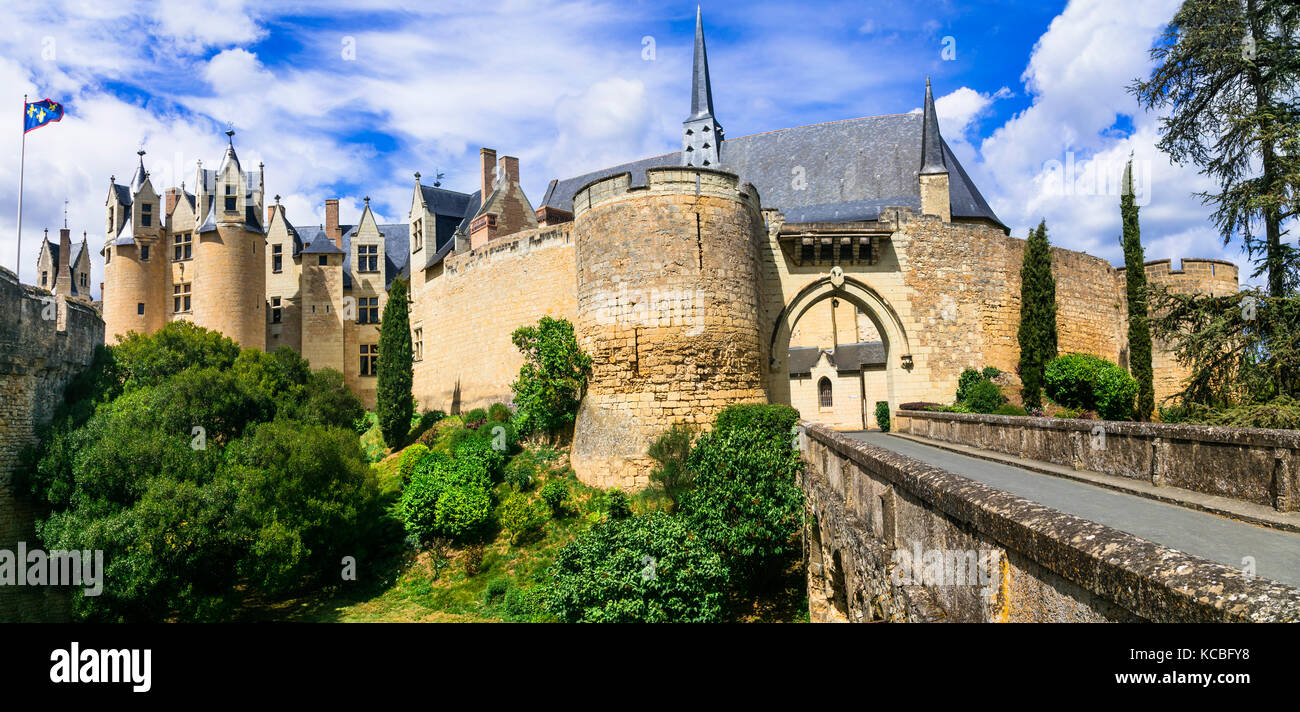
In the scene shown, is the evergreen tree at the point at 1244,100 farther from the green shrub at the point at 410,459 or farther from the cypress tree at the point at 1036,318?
the green shrub at the point at 410,459

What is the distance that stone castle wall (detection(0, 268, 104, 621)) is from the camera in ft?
52.0

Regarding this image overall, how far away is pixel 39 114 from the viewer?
20.9 meters

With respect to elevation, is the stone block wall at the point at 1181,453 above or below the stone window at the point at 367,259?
below

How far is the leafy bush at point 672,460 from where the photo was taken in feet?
55.7

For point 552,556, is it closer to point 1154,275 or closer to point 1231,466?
point 1231,466

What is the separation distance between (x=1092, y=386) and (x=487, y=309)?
20088 mm

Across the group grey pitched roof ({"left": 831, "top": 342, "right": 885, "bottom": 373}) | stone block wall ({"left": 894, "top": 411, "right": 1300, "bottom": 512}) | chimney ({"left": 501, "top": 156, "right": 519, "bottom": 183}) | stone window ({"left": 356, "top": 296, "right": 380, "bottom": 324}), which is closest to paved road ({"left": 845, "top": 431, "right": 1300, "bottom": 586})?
stone block wall ({"left": 894, "top": 411, "right": 1300, "bottom": 512})

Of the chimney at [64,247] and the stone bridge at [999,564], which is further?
the chimney at [64,247]

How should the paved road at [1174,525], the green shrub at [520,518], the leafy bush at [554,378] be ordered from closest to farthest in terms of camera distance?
the paved road at [1174,525], the green shrub at [520,518], the leafy bush at [554,378]

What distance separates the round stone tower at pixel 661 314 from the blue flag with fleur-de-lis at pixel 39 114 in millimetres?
15753

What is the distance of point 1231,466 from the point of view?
6113 mm

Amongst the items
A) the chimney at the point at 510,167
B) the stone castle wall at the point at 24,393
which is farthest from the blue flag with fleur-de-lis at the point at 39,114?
the chimney at the point at 510,167

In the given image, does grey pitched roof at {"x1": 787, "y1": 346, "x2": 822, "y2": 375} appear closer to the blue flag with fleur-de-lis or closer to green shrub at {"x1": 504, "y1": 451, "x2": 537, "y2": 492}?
green shrub at {"x1": 504, "y1": 451, "x2": 537, "y2": 492}
